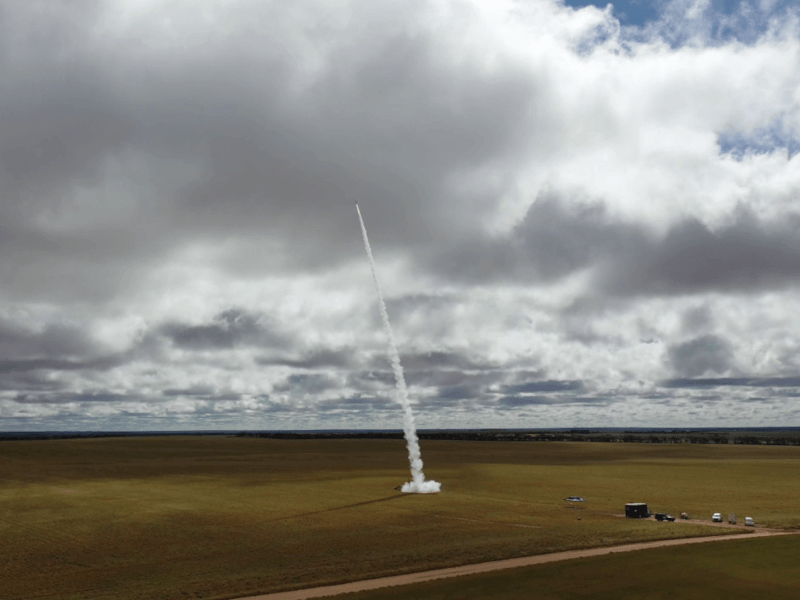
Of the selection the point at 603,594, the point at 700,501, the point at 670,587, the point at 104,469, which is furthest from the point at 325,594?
the point at 104,469

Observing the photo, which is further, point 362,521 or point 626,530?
point 362,521

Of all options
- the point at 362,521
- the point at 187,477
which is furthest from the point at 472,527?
the point at 187,477

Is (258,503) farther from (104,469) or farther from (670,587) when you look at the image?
(104,469)

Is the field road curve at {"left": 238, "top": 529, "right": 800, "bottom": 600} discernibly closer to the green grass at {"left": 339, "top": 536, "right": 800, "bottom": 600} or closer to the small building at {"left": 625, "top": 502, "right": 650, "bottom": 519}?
the green grass at {"left": 339, "top": 536, "right": 800, "bottom": 600}

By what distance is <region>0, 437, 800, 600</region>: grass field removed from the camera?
53.9 metres

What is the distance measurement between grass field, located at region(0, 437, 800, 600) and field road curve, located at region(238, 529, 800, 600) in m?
1.57

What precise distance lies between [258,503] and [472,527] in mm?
36999

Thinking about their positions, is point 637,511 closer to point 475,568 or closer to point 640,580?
point 640,580

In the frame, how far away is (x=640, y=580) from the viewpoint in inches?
1875

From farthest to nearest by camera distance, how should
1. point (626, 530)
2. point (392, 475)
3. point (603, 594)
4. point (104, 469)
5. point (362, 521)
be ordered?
point (104, 469) → point (392, 475) → point (362, 521) → point (626, 530) → point (603, 594)

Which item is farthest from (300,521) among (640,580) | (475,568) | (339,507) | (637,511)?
(640,580)

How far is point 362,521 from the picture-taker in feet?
260

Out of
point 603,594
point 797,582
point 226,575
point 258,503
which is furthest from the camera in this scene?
point 258,503

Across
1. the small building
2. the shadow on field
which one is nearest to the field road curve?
the small building
